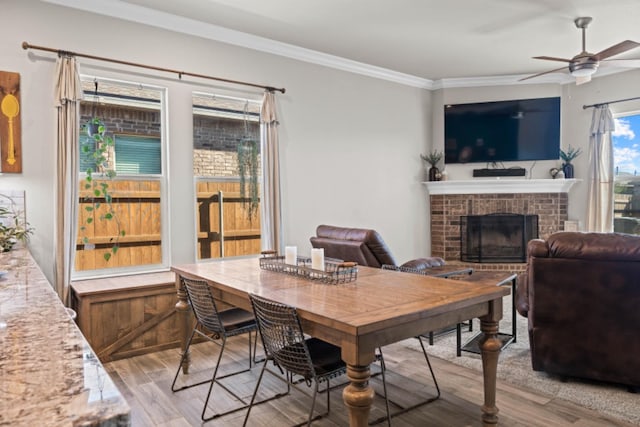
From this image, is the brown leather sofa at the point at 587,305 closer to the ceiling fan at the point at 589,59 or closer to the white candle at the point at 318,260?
the white candle at the point at 318,260

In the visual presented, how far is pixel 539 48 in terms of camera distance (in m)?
5.26

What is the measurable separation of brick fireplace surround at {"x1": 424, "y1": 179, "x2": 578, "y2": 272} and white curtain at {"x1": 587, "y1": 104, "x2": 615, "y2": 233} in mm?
329

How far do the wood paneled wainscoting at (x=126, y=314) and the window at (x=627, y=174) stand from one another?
5.96 meters

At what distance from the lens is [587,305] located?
2.79m

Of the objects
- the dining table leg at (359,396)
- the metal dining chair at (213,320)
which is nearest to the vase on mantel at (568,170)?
Answer: the metal dining chair at (213,320)

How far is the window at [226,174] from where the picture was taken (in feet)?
14.9

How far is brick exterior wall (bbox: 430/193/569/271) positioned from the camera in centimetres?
639

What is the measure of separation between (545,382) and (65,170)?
3975 millimetres

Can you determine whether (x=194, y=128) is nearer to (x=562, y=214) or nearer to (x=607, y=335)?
(x=607, y=335)

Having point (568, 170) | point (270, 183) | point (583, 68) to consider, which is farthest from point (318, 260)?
point (568, 170)

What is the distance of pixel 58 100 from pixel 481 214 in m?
5.54

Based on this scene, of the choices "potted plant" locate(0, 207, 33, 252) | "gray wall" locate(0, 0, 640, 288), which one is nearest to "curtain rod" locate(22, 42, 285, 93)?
"gray wall" locate(0, 0, 640, 288)

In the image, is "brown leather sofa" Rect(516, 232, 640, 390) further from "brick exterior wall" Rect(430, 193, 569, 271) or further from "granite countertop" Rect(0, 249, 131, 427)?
"brick exterior wall" Rect(430, 193, 569, 271)

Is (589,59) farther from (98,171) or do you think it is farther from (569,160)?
(98,171)
